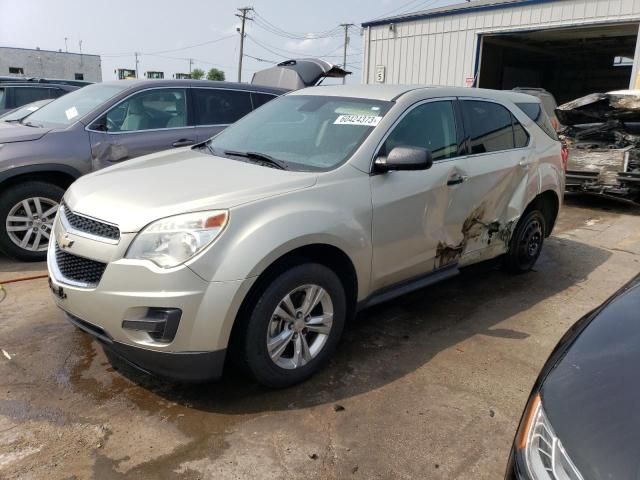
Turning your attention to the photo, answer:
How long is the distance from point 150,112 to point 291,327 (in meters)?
3.75

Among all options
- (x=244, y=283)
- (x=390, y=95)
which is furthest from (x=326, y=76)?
(x=244, y=283)

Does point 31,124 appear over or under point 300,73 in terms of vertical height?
under

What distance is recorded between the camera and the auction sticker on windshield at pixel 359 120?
11.4 feet

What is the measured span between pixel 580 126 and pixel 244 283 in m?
8.58

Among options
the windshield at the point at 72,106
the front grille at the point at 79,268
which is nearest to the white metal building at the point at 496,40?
the windshield at the point at 72,106

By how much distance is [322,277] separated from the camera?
3021 mm

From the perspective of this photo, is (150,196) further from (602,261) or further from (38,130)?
(602,261)

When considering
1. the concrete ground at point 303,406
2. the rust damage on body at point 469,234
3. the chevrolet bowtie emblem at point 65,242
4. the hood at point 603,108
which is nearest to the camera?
the concrete ground at point 303,406

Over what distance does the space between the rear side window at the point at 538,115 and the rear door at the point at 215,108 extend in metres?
3.26

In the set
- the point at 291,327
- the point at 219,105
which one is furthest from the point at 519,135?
the point at 219,105

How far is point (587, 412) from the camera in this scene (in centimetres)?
158

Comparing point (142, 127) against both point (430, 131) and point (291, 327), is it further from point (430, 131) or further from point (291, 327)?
point (291, 327)

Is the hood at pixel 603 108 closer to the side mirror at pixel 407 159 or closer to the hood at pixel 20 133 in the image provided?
the side mirror at pixel 407 159

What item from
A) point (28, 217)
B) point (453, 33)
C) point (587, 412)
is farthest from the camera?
point (453, 33)
